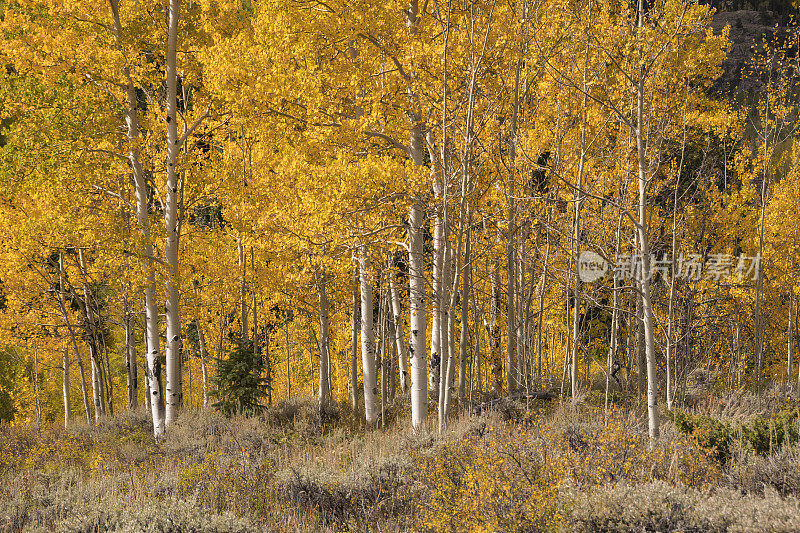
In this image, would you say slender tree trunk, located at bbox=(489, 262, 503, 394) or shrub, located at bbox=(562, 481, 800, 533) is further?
slender tree trunk, located at bbox=(489, 262, 503, 394)

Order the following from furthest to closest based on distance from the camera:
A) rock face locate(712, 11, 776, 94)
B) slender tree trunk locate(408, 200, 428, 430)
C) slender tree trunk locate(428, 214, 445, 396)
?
rock face locate(712, 11, 776, 94) < slender tree trunk locate(408, 200, 428, 430) < slender tree trunk locate(428, 214, 445, 396)

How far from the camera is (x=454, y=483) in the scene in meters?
4.54

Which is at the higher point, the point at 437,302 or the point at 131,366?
the point at 437,302

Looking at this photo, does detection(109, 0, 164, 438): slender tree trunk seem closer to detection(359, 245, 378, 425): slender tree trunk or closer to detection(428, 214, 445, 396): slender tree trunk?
detection(359, 245, 378, 425): slender tree trunk

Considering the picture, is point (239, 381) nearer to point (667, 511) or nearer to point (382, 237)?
point (382, 237)

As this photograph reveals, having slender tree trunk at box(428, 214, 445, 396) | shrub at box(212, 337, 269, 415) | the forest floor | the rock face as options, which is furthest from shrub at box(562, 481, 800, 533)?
the rock face

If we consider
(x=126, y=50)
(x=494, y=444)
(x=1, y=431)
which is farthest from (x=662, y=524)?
(x=1, y=431)

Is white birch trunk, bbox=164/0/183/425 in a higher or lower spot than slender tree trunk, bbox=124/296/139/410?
higher

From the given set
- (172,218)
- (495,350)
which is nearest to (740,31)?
(495,350)

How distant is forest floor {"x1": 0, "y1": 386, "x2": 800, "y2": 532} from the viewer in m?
3.54

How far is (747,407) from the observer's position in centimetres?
810

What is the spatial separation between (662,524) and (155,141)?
31.4 ft

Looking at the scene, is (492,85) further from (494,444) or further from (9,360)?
(9,360)

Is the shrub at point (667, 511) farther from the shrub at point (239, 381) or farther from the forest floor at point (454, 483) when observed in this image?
the shrub at point (239, 381)
